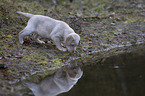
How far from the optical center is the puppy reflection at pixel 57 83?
430 cm

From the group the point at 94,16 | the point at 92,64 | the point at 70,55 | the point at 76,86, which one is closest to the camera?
the point at 76,86

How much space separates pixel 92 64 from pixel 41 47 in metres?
2.14

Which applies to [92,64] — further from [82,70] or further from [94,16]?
[94,16]

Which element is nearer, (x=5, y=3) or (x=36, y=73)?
(x=36, y=73)

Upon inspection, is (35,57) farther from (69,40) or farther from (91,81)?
(91,81)

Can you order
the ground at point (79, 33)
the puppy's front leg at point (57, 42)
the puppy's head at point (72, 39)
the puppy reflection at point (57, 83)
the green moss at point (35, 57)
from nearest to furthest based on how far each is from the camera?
the puppy reflection at point (57, 83), the ground at point (79, 33), the green moss at point (35, 57), the puppy's head at point (72, 39), the puppy's front leg at point (57, 42)

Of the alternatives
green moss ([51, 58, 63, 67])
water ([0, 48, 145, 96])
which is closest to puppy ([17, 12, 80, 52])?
green moss ([51, 58, 63, 67])

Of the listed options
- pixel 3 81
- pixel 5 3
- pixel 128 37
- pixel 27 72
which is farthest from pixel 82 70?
pixel 5 3

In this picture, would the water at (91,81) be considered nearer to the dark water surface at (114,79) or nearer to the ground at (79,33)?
the dark water surface at (114,79)

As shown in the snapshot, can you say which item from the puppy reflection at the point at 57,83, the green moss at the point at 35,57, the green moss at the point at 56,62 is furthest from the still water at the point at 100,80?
the green moss at the point at 35,57

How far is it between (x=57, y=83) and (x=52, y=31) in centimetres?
276

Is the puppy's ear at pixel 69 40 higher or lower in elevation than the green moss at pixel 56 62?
higher

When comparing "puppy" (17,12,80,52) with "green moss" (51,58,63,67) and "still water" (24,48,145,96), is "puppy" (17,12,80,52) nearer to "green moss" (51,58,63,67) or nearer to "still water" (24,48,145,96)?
"green moss" (51,58,63,67)

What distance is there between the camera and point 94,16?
11070 millimetres
